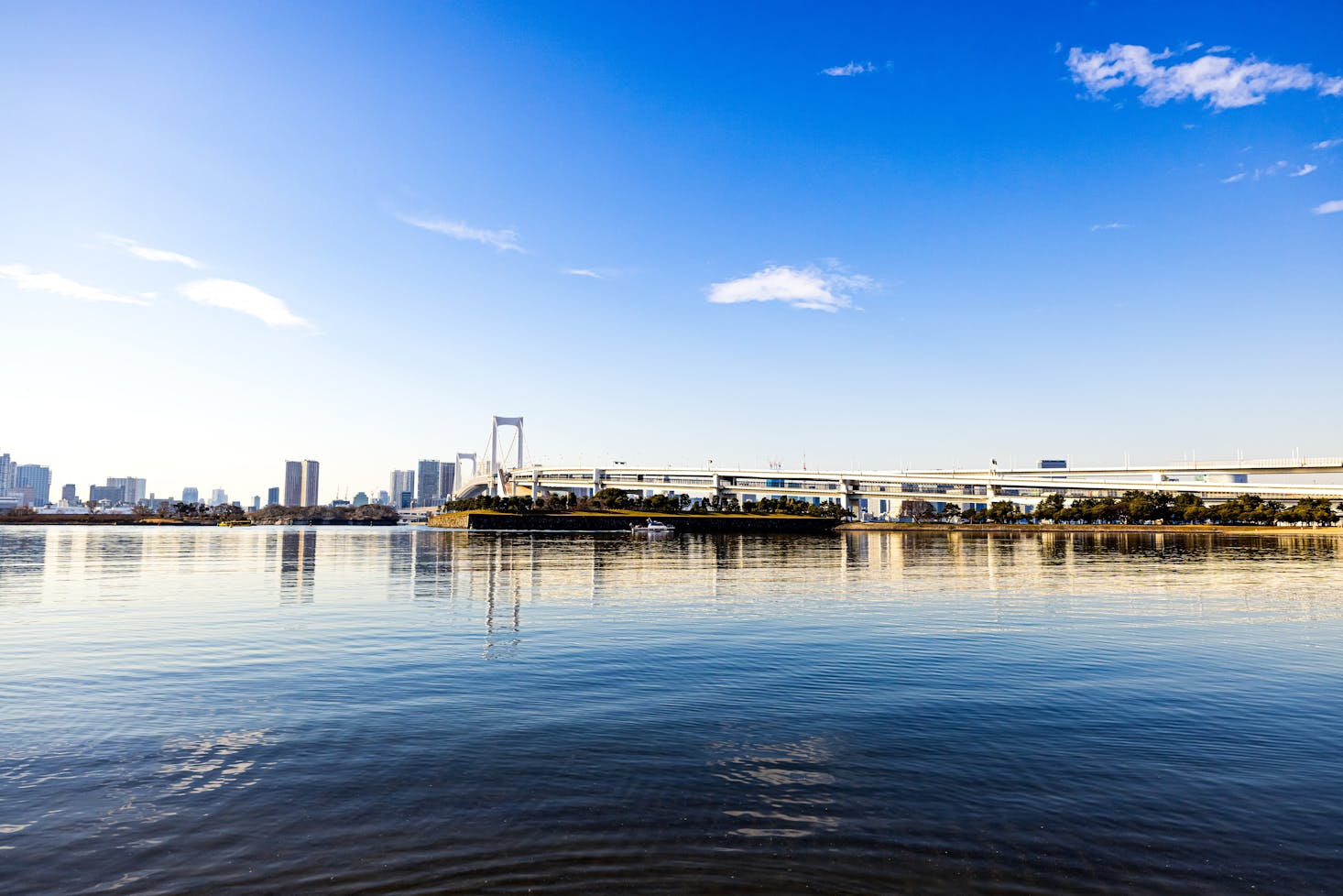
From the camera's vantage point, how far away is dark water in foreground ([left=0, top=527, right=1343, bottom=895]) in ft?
22.9

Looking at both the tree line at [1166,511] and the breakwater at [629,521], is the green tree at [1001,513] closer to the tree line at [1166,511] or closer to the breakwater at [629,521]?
the tree line at [1166,511]

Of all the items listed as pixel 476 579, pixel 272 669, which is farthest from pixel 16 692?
pixel 476 579

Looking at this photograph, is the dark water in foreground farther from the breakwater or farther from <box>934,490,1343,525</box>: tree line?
<box>934,490,1343,525</box>: tree line

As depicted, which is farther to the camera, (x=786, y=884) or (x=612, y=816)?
(x=612, y=816)

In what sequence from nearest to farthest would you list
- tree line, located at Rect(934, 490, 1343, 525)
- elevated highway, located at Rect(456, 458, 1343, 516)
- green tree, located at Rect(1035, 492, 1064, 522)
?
1. tree line, located at Rect(934, 490, 1343, 525)
2. elevated highway, located at Rect(456, 458, 1343, 516)
3. green tree, located at Rect(1035, 492, 1064, 522)

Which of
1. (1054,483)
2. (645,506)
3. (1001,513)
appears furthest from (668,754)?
(1054,483)

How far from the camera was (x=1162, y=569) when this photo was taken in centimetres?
4519

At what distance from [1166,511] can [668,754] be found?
15641 centimetres

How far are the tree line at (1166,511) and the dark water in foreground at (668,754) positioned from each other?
12755cm

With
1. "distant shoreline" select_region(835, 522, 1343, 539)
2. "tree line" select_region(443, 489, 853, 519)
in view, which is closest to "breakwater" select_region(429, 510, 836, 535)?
"tree line" select_region(443, 489, 853, 519)

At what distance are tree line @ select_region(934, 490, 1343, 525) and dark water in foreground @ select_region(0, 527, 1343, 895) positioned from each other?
128 meters

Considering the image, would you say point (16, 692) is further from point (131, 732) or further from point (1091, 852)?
point (1091, 852)

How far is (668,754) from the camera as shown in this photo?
32.8 ft

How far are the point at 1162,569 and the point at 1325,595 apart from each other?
14.5 m
